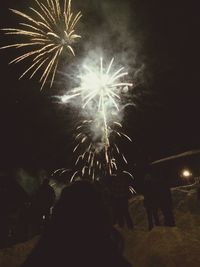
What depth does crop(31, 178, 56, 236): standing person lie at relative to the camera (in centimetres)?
1162

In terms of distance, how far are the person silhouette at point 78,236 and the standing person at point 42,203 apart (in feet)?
30.2

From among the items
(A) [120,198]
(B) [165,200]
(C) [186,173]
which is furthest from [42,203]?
(C) [186,173]

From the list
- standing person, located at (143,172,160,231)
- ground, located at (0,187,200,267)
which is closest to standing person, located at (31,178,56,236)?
ground, located at (0,187,200,267)

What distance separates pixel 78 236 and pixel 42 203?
942 cm

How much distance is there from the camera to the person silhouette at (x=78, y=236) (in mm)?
2445

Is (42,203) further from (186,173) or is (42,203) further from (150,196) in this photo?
(186,173)

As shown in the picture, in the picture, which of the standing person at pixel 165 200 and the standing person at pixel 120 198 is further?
the standing person at pixel 120 198

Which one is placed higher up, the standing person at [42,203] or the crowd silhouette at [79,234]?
the standing person at [42,203]

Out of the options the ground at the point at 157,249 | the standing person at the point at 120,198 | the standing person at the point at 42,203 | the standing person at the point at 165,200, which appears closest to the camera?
the ground at the point at 157,249

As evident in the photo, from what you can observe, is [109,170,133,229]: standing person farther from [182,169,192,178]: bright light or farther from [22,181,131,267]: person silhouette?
[182,169,192,178]: bright light

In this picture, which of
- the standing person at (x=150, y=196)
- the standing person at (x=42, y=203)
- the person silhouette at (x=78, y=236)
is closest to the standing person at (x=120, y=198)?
the standing person at (x=150, y=196)

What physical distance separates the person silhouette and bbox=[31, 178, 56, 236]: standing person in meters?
9.21

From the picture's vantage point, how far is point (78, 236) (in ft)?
8.32

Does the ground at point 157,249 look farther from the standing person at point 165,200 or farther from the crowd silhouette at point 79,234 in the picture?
the crowd silhouette at point 79,234
